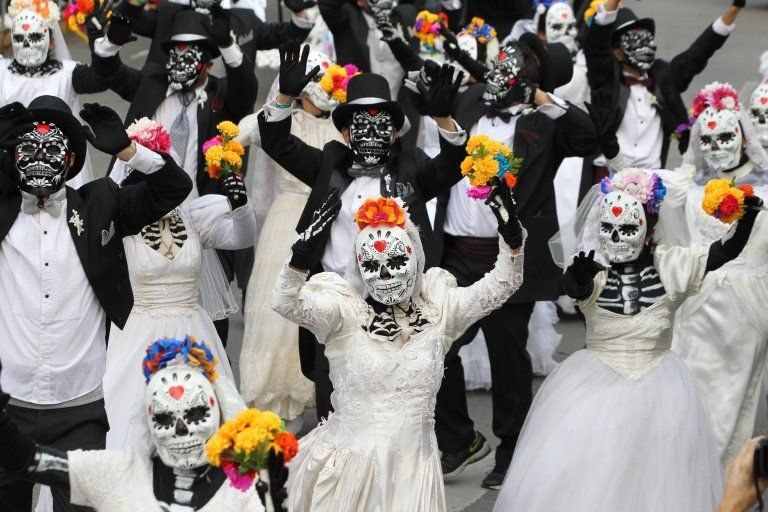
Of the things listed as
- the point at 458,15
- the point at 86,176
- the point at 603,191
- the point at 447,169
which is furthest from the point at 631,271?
the point at 458,15

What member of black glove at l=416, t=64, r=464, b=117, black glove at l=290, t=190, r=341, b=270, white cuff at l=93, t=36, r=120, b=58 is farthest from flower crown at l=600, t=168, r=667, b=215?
white cuff at l=93, t=36, r=120, b=58

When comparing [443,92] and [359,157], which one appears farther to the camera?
[359,157]

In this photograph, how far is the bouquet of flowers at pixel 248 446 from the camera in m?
5.77

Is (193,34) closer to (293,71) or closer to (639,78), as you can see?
(293,71)

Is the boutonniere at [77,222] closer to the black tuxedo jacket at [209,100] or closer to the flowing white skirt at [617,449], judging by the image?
the flowing white skirt at [617,449]

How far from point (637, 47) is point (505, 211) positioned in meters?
4.24

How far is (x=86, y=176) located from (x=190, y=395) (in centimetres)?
542

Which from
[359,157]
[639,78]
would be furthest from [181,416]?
[639,78]

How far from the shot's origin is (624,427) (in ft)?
27.2

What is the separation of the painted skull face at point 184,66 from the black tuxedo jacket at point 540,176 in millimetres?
1840

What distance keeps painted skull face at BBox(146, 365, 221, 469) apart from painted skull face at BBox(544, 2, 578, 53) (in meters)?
7.84

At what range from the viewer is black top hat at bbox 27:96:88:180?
7.56 m

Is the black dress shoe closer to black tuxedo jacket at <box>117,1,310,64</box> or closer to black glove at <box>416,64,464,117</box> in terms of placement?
black glove at <box>416,64,464,117</box>

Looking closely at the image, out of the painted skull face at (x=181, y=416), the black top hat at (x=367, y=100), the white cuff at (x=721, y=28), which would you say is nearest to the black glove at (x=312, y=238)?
the painted skull face at (x=181, y=416)
